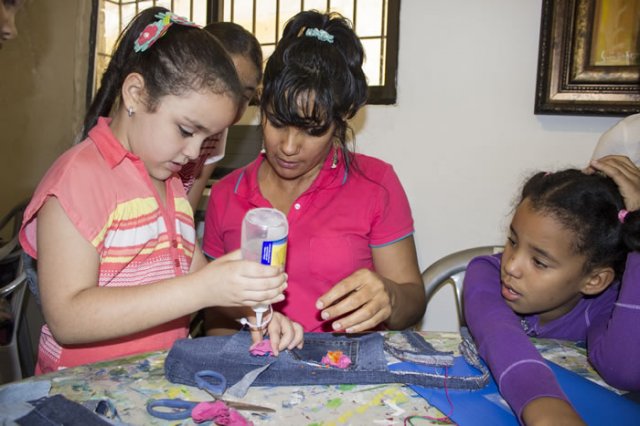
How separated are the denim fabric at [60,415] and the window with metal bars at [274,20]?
1814 millimetres

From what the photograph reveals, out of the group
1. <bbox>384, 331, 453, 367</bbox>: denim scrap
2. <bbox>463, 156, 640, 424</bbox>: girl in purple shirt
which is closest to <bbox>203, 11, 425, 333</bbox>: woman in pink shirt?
<bbox>384, 331, 453, 367</bbox>: denim scrap

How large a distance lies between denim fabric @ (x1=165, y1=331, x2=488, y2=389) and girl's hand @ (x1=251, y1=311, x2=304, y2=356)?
21 mm

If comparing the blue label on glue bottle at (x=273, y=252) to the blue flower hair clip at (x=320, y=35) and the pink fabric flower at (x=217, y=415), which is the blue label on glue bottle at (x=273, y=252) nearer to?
the pink fabric flower at (x=217, y=415)

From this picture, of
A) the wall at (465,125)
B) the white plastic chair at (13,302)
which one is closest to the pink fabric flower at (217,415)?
the white plastic chair at (13,302)

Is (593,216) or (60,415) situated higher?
(593,216)

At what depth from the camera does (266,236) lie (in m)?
0.96

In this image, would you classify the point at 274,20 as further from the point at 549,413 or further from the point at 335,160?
the point at 549,413

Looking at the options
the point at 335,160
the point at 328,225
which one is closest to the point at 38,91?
the point at 335,160

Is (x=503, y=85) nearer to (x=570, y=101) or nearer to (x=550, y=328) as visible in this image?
(x=570, y=101)

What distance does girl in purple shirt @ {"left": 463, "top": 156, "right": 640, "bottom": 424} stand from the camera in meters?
1.25

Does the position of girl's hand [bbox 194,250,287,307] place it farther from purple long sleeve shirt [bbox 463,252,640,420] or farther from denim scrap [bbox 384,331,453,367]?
purple long sleeve shirt [bbox 463,252,640,420]

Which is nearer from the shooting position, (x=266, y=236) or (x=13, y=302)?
(x=266, y=236)

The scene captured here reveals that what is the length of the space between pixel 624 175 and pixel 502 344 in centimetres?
58

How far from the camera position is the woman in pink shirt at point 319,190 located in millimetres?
1461
